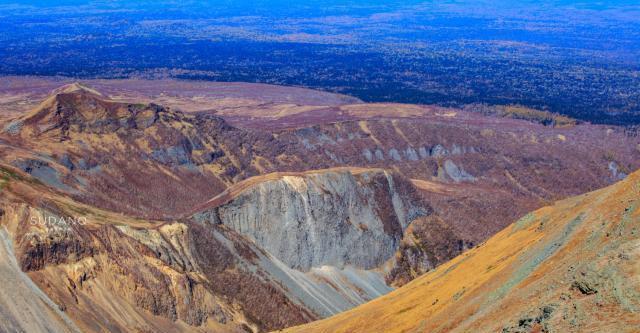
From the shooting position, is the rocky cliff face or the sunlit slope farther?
the rocky cliff face

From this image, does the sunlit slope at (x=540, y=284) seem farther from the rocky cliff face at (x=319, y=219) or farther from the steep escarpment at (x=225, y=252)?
the rocky cliff face at (x=319, y=219)

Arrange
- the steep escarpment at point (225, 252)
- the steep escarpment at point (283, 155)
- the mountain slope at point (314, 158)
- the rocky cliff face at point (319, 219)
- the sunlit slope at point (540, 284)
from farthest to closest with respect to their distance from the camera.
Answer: the steep escarpment at point (283, 155), the mountain slope at point (314, 158), the rocky cliff face at point (319, 219), the steep escarpment at point (225, 252), the sunlit slope at point (540, 284)

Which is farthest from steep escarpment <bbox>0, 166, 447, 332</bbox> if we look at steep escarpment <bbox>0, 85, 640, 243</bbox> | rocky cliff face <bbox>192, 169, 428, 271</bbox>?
steep escarpment <bbox>0, 85, 640, 243</bbox>

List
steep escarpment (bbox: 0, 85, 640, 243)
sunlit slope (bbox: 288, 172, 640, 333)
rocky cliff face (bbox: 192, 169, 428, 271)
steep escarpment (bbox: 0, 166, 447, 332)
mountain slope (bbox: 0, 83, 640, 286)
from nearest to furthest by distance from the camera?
sunlit slope (bbox: 288, 172, 640, 333) → steep escarpment (bbox: 0, 166, 447, 332) → rocky cliff face (bbox: 192, 169, 428, 271) → mountain slope (bbox: 0, 83, 640, 286) → steep escarpment (bbox: 0, 85, 640, 243)

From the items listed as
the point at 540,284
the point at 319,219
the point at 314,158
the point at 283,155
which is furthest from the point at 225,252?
the point at 314,158

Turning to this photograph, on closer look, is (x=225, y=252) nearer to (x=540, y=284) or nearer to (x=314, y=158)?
(x=540, y=284)

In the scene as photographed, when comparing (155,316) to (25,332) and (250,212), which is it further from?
(250,212)

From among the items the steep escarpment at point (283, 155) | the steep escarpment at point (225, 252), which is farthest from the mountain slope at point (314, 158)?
the steep escarpment at point (225, 252)

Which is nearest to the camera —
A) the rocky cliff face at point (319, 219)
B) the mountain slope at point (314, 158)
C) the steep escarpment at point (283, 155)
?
the rocky cliff face at point (319, 219)

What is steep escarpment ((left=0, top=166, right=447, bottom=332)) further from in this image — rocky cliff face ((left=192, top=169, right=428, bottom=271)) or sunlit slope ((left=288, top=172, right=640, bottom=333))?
sunlit slope ((left=288, top=172, right=640, bottom=333))
